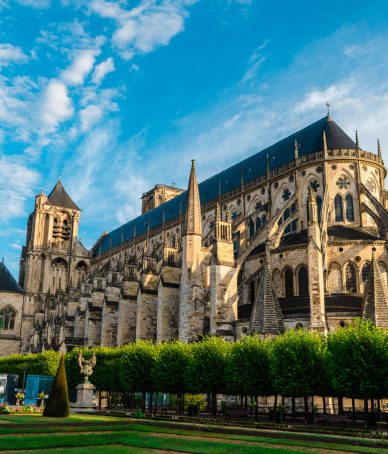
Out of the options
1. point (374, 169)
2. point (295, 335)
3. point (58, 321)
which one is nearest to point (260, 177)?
point (374, 169)

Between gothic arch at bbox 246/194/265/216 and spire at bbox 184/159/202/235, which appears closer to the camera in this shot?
spire at bbox 184/159/202/235

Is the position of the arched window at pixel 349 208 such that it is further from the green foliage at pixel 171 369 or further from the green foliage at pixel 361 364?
Answer: the green foliage at pixel 361 364

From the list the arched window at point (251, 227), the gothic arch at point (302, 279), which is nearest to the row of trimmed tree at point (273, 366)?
the gothic arch at point (302, 279)

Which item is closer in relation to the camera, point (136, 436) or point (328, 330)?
point (136, 436)

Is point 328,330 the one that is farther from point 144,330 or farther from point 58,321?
point 58,321

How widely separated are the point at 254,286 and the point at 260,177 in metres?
13.4

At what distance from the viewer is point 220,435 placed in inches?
869

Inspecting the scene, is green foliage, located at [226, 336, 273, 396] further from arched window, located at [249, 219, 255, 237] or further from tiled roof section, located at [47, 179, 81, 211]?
tiled roof section, located at [47, 179, 81, 211]

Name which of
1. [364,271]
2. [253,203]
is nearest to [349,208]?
[364,271]

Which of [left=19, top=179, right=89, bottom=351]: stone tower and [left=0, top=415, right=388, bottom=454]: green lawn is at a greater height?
[left=19, top=179, right=89, bottom=351]: stone tower

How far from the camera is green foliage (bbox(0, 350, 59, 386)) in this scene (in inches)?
2103

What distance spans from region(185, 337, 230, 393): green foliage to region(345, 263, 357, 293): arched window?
486 inches

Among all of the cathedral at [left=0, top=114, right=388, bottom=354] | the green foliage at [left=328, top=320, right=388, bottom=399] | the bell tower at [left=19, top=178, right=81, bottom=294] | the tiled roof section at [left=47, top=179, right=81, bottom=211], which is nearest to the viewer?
the green foliage at [left=328, top=320, right=388, bottom=399]

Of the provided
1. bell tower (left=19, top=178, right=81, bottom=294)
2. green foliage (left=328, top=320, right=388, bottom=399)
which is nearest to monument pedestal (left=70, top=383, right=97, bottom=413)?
green foliage (left=328, top=320, right=388, bottom=399)
